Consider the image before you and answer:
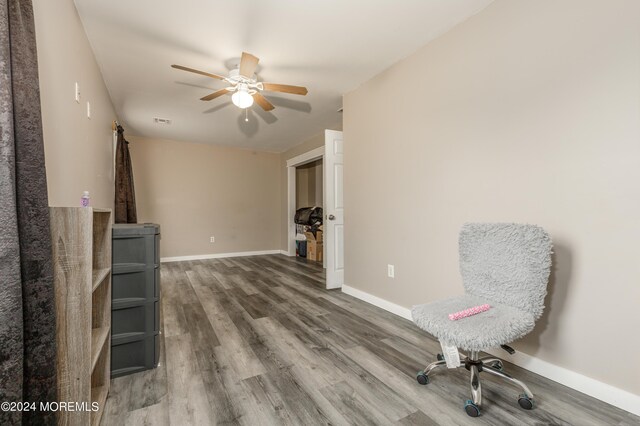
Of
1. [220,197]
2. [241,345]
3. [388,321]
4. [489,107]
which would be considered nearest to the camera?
[489,107]

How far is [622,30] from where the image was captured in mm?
1403

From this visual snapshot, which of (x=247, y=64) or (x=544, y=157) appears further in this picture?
(x=247, y=64)

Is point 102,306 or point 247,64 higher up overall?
point 247,64

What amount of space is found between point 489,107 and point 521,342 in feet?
5.06

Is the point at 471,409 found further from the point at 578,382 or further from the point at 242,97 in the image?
the point at 242,97

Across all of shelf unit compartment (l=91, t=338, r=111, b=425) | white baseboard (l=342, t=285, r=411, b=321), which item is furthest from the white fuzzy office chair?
shelf unit compartment (l=91, t=338, r=111, b=425)

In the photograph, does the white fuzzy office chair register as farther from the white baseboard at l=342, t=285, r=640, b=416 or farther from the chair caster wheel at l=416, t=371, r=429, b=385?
the white baseboard at l=342, t=285, r=640, b=416

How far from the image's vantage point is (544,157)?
1679 millimetres

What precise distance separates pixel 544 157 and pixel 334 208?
2280 millimetres

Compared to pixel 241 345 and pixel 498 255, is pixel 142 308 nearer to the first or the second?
pixel 241 345

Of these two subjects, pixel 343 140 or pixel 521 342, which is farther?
pixel 343 140

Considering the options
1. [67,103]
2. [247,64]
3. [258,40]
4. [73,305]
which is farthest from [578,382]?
[67,103]

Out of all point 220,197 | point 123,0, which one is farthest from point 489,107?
point 220,197

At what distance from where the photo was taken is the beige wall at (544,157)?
141cm
